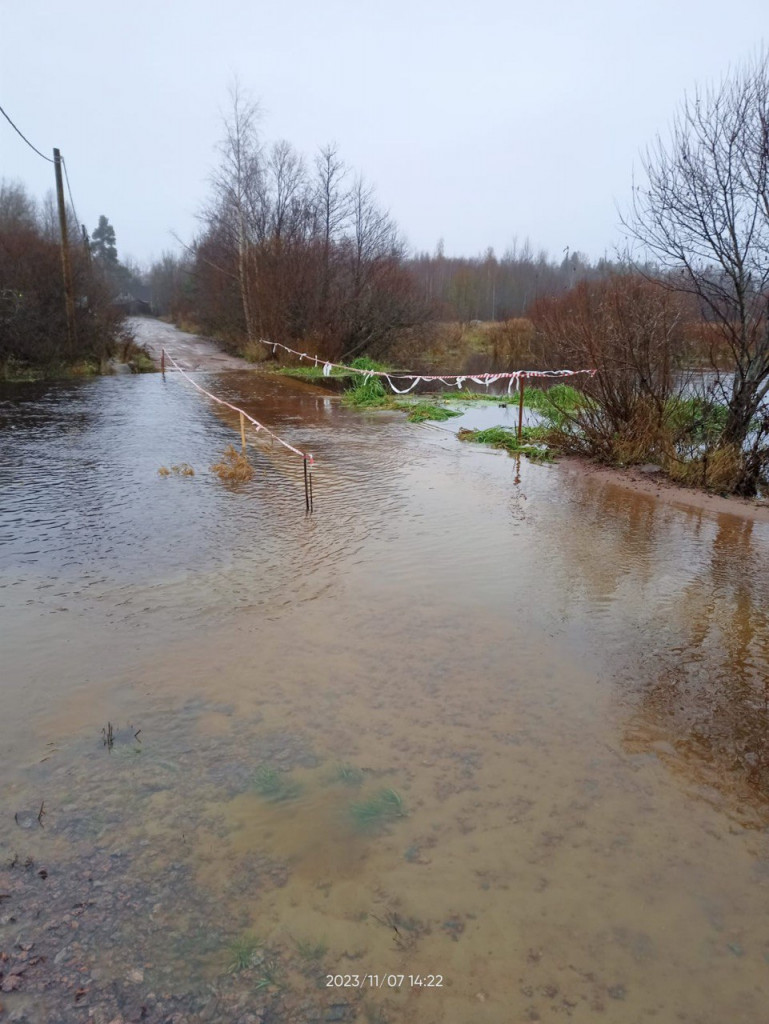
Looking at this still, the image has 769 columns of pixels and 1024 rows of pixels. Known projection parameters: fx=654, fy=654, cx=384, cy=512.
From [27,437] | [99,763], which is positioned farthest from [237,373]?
[99,763]

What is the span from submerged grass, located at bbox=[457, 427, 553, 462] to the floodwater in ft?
14.7

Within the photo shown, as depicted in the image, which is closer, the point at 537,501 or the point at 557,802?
the point at 557,802

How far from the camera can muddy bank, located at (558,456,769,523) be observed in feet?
27.7

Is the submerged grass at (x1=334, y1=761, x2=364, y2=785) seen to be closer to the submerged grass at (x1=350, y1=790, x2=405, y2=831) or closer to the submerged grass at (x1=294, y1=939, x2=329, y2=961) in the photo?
the submerged grass at (x1=350, y1=790, x2=405, y2=831)

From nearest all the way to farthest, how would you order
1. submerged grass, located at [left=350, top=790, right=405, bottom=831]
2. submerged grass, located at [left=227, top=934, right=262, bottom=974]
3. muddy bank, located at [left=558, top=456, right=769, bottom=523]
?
submerged grass, located at [left=227, top=934, right=262, bottom=974] < submerged grass, located at [left=350, top=790, right=405, bottom=831] < muddy bank, located at [left=558, top=456, right=769, bottom=523]

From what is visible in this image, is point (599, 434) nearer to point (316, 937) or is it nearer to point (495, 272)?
point (316, 937)

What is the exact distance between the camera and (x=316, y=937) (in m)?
2.48

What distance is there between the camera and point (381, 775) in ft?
11.0

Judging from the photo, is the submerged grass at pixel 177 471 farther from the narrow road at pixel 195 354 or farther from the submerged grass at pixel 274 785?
the narrow road at pixel 195 354

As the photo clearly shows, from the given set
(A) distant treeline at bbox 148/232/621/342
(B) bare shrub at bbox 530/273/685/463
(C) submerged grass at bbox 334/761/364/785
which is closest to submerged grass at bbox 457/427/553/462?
(B) bare shrub at bbox 530/273/685/463

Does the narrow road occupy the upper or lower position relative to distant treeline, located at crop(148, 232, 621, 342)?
lower

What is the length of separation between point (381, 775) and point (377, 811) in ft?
0.83

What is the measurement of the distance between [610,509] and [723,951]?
6.41 m

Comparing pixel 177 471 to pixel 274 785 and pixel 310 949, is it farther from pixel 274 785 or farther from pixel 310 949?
pixel 310 949
